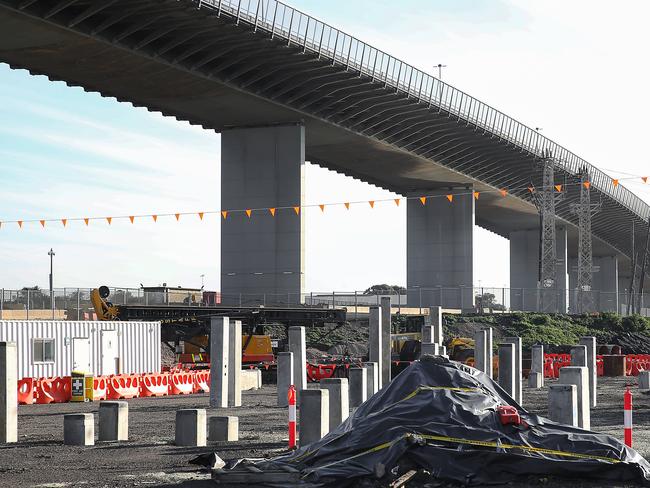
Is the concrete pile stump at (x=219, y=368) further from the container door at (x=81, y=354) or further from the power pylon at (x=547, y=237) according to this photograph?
the power pylon at (x=547, y=237)

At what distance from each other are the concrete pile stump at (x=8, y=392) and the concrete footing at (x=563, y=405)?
9126 millimetres

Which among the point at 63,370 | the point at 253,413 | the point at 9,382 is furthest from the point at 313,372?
the point at 9,382

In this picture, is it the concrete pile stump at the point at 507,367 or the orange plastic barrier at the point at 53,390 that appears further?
the orange plastic barrier at the point at 53,390

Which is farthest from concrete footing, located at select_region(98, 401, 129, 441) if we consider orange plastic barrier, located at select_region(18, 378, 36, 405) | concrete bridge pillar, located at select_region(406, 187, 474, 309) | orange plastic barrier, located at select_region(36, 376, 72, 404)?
concrete bridge pillar, located at select_region(406, 187, 474, 309)

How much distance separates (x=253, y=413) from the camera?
27141 millimetres

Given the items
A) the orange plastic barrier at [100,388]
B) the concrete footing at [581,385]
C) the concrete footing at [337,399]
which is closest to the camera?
the concrete footing at [581,385]

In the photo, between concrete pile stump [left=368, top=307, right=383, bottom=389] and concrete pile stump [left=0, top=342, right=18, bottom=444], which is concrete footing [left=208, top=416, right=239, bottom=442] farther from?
concrete pile stump [left=368, top=307, right=383, bottom=389]

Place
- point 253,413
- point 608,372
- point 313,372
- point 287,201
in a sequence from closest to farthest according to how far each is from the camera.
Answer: point 253,413
point 313,372
point 608,372
point 287,201

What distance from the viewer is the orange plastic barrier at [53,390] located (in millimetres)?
32444

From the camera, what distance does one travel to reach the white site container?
34.9 metres

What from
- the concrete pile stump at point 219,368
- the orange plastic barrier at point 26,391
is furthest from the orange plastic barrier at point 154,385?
the concrete pile stump at point 219,368

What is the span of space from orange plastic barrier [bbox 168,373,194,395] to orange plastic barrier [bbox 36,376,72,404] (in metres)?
4.68

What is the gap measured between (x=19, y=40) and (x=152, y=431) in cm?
3162

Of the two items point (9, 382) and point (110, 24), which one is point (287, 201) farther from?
point (9, 382)
